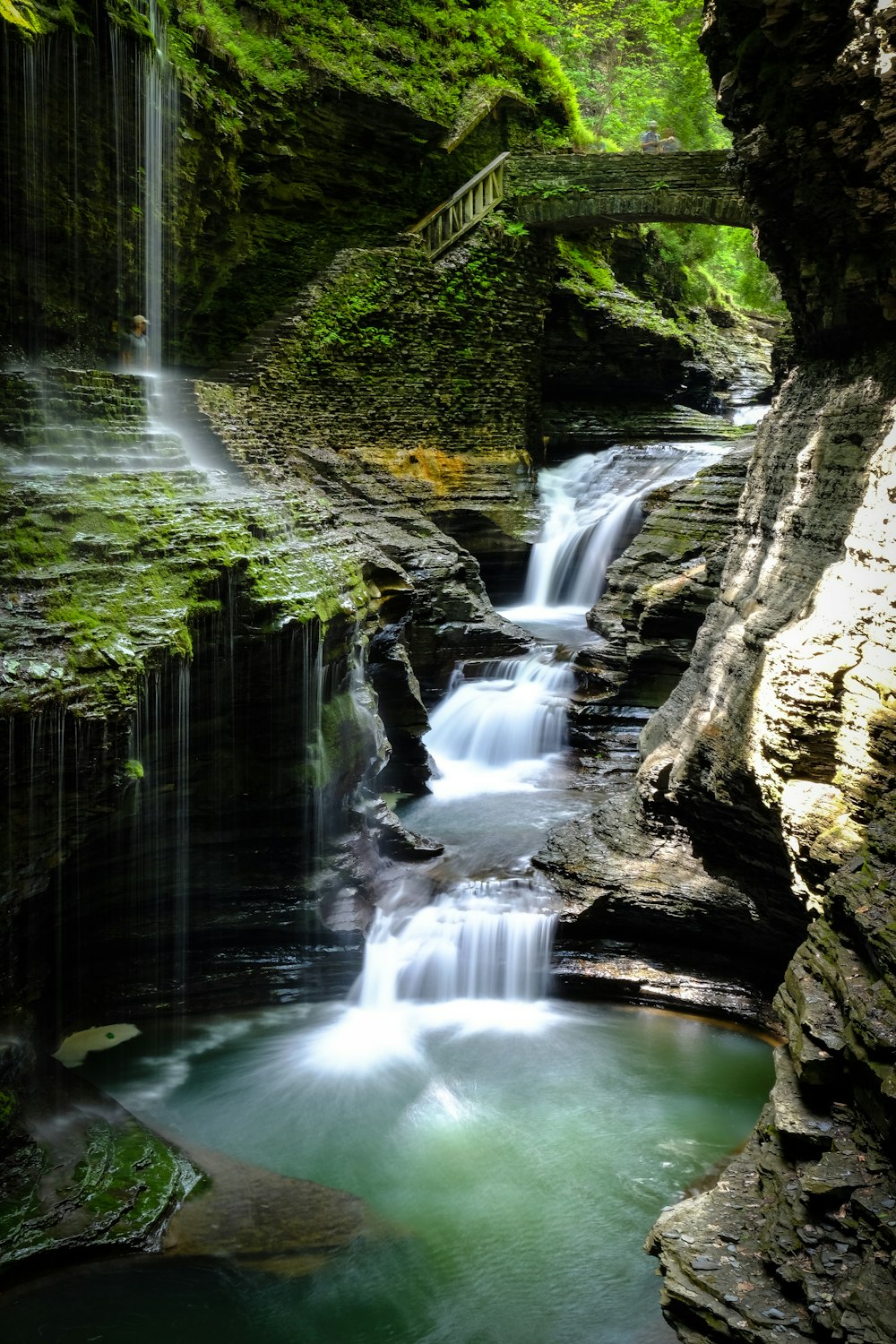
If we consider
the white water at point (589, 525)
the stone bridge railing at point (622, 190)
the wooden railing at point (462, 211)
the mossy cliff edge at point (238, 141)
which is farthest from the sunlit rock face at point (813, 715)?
the wooden railing at point (462, 211)

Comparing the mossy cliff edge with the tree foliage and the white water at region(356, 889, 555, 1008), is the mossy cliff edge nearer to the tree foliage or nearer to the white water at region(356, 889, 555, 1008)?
the tree foliage

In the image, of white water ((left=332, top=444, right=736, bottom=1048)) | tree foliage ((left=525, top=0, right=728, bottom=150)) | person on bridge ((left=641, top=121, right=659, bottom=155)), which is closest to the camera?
white water ((left=332, top=444, right=736, bottom=1048))

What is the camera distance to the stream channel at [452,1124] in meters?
5.05

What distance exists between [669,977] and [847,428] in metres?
4.34

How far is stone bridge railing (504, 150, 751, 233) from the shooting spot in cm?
1561

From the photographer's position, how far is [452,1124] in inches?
257

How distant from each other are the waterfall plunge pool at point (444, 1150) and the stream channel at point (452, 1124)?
0.01 meters

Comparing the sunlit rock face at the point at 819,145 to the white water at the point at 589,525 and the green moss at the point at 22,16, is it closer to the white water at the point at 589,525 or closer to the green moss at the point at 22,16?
the green moss at the point at 22,16

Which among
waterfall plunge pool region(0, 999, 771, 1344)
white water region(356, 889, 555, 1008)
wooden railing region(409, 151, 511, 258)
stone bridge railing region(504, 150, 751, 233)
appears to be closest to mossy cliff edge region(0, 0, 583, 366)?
wooden railing region(409, 151, 511, 258)

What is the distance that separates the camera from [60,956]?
6.64 metres

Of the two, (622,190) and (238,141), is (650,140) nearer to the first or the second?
(622,190)

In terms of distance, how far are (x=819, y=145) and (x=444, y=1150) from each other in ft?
21.6

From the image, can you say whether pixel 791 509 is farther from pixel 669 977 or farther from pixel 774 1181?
pixel 774 1181

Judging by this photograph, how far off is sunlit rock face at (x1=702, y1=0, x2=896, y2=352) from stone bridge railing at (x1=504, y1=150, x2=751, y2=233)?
29.2 feet
